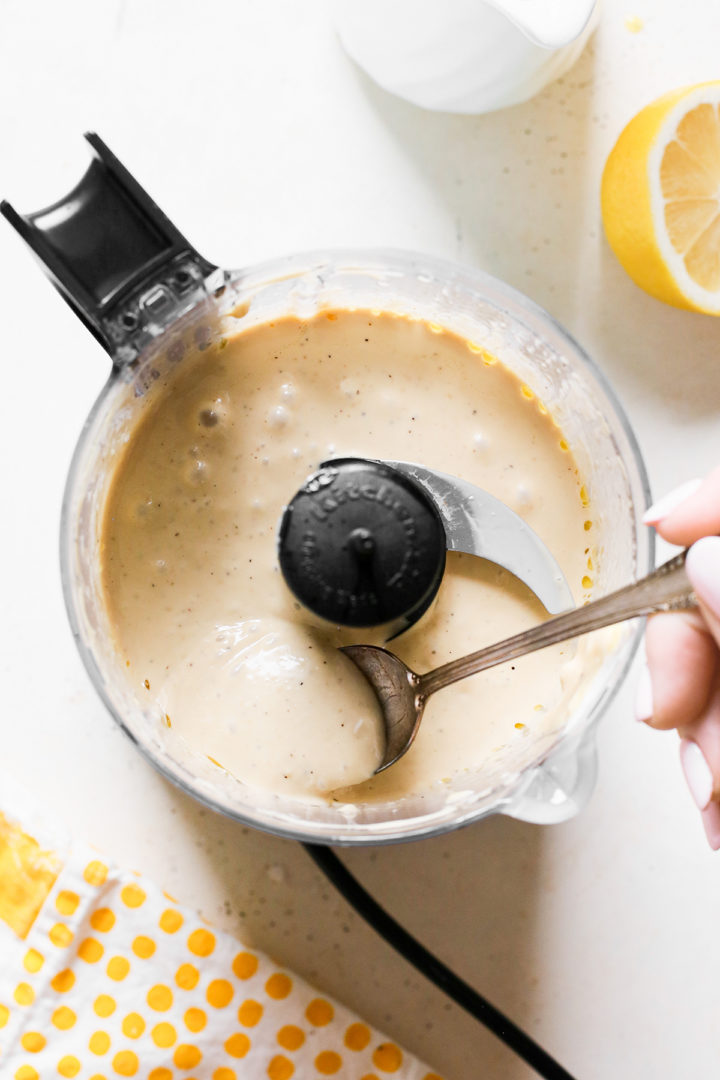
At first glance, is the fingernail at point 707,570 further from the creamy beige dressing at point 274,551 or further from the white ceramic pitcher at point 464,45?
the white ceramic pitcher at point 464,45

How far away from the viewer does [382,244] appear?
Result: 0.77 meters

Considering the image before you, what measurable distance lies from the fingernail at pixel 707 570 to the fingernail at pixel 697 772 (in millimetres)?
135

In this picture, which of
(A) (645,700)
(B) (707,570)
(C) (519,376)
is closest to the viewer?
(B) (707,570)

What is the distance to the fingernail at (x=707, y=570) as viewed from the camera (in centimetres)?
47

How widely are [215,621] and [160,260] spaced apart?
0.24m

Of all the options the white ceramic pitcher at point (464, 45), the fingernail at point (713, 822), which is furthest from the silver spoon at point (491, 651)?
the white ceramic pitcher at point (464, 45)

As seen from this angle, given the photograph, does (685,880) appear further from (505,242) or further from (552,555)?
(505,242)

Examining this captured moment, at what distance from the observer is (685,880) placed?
78 centimetres

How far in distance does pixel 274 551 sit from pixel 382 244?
28 cm

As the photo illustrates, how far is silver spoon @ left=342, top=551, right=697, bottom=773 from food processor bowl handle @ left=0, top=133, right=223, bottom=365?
0.89 ft

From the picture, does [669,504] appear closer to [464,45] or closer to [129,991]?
[464,45]

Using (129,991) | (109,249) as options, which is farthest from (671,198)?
(129,991)

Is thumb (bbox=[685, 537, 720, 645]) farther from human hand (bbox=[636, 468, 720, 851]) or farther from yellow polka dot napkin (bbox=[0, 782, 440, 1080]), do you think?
yellow polka dot napkin (bbox=[0, 782, 440, 1080])

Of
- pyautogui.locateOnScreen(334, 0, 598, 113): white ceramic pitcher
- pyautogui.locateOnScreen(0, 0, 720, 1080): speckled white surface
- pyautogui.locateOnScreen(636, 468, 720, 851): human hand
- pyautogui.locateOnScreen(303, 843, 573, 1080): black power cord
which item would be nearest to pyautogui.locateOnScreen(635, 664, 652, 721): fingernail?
pyautogui.locateOnScreen(636, 468, 720, 851): human hand
